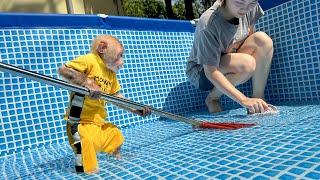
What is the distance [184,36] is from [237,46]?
764 mm

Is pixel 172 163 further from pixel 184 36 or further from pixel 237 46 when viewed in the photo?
pixel 184 36

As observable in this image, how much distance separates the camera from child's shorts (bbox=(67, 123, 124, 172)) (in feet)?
5.37

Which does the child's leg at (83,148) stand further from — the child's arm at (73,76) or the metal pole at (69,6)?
the metal pole at (69,6)

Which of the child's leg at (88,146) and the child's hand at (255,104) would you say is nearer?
the child's leg at (88,146)

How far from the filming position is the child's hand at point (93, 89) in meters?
1.62

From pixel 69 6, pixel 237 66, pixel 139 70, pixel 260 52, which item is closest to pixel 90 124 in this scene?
pixel 237 66

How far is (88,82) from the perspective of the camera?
69.6 inches

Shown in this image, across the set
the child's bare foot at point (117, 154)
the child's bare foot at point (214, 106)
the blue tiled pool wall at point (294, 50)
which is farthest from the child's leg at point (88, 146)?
the blue tiled pool wall at point (294, 50)

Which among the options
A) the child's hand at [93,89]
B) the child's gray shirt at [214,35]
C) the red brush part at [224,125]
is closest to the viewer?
the child's hand at [93,89]

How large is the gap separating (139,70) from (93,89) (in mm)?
1444

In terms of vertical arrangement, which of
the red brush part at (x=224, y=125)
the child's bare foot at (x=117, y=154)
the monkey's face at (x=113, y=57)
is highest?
the monkey's face at (x=113, y=57)

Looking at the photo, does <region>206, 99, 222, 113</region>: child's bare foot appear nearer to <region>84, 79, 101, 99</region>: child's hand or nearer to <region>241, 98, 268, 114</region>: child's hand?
<region>241, 98, 268, 114</region>: child's hand

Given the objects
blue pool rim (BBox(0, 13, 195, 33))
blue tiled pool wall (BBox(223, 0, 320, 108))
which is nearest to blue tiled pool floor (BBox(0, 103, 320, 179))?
blue tiled pool wall (BBox(223, 0, 320, 108))

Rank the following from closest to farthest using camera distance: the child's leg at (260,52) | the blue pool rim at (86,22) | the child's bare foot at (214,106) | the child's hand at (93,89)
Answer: the child's hand at (93,89), the blue pool rim at (86,22), the child's leg at (260,52), the child's bare foot at (214,106)
